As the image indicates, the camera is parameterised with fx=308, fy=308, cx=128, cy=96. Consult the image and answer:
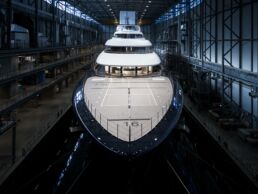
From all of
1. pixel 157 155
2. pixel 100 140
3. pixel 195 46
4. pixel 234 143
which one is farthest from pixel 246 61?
pixel 195 46

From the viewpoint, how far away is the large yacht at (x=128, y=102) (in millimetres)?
10191

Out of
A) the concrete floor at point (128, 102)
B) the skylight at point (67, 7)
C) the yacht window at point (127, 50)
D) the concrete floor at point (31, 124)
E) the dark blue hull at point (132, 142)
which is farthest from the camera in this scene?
the skylight at point (67, 7)

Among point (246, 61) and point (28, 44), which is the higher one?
point (28, 44)

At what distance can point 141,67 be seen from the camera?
1775 cm

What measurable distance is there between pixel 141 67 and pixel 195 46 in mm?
14494

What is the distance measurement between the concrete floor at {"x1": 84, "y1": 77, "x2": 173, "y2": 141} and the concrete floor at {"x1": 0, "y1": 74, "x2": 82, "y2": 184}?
3471mm

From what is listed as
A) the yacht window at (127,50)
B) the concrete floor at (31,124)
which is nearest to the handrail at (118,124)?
the concrete floor at (31,124)

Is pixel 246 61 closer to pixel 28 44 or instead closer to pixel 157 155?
pixel 157 155

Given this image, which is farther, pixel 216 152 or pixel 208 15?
pixel 208 15

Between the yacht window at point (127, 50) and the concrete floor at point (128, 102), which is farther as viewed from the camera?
the yacht window at point (127, 50)

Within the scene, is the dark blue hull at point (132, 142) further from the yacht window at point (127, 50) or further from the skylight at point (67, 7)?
the skylight at point (67, 7)

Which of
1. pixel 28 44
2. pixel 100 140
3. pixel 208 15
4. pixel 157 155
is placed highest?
pixel 208 15

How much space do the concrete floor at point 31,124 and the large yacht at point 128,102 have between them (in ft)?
10.3

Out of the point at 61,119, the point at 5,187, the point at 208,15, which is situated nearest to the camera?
the point at 5,187
